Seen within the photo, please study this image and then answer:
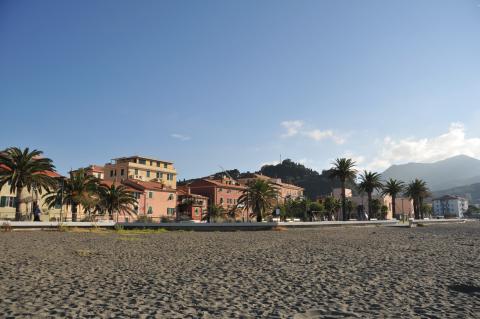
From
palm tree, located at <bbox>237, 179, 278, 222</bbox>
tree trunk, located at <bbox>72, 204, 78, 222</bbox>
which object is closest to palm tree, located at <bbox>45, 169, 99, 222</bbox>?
tree trunk, located at <bbox>72, 204, 78, 222</bbox>

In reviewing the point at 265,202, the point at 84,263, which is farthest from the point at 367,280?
the point at 265,202

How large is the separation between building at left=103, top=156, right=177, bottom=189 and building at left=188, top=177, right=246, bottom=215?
6898mm

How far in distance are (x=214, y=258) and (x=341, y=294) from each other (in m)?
8.19

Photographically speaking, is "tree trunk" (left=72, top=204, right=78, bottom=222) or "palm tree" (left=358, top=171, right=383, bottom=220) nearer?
"tree trunk" (left=72, top=204, right=78, bottom=222)

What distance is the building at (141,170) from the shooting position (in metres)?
91.8

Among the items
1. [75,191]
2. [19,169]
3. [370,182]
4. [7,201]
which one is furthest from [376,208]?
[19,169]

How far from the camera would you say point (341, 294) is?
955 cm

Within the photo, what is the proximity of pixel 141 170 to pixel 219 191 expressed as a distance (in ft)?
62.6

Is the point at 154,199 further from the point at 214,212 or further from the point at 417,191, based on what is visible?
the point at 417,191

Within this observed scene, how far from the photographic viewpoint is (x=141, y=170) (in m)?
94.1

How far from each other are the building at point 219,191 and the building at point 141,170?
6.90 m

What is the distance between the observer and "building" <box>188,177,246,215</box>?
95938 mm

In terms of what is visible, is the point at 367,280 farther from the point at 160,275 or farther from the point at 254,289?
the point at 160,275

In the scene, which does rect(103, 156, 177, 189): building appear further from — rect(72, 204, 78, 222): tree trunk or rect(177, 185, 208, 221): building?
rect(72, 204, 78, 222): tree trunk
